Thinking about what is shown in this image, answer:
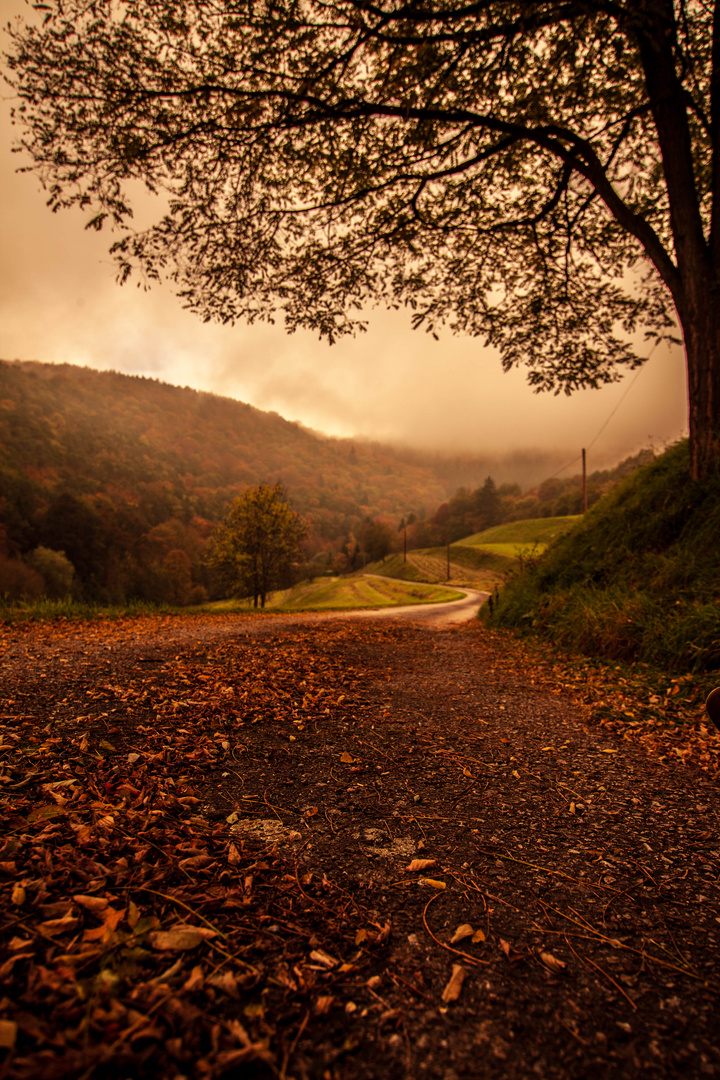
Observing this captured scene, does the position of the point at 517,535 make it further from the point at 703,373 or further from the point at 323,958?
the point at 323,958

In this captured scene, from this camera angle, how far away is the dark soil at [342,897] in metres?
1.17

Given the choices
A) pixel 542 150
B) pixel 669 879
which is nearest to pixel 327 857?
pixel 669 879

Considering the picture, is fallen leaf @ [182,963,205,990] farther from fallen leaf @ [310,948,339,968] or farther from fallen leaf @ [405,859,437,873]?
fallen leaf @ [405,859,437,873]

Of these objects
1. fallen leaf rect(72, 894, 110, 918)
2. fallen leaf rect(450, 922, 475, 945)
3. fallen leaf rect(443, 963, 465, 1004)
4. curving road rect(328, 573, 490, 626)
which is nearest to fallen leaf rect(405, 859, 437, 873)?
fallen leaf rect(450, 922, 475, 945)

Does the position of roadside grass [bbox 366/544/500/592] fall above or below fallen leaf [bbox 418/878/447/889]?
below

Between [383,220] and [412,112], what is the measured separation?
5.91 feet

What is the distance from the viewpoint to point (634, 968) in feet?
4.92

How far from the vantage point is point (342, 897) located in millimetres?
1764

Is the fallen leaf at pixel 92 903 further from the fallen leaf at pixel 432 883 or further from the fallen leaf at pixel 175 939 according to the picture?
the fallen leaf at pixel 432 883

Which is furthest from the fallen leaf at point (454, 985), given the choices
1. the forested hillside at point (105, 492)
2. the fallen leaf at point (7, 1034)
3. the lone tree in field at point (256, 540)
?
the lone tree in field at point (256, 540)

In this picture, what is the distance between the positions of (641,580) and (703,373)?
3.23m

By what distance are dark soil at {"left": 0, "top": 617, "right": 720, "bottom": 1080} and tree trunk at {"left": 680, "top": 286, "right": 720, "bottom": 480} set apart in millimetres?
5361

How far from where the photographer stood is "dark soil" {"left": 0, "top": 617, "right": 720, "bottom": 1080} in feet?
3.85

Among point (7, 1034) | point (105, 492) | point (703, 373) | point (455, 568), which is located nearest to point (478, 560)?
point (455, 568)
